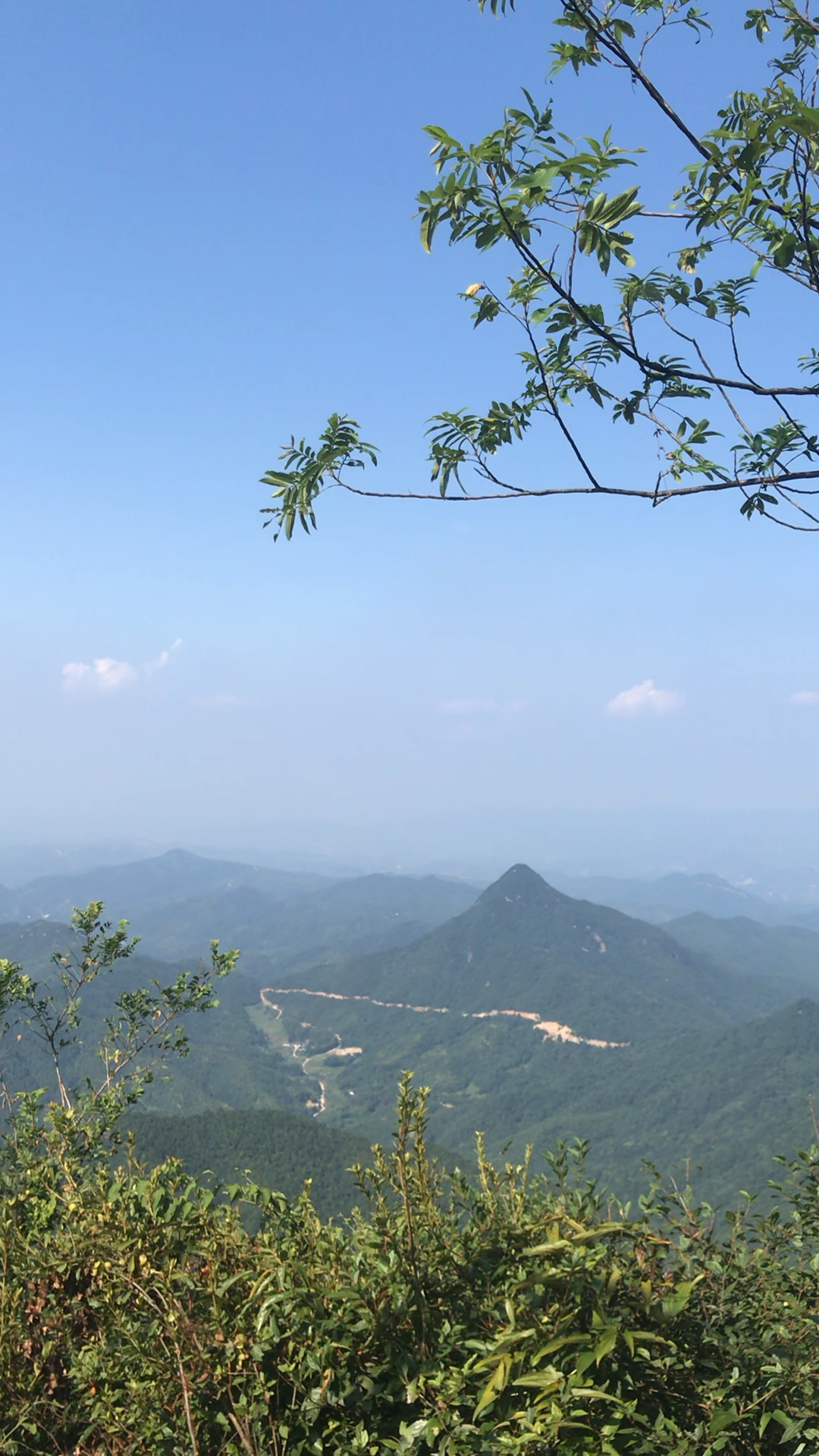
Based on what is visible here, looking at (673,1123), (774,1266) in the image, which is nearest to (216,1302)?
(774,1266)

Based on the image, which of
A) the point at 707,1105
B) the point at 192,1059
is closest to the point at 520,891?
the point at 192,1059

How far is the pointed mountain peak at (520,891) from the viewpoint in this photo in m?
179

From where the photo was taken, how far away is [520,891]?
18162 centimetres

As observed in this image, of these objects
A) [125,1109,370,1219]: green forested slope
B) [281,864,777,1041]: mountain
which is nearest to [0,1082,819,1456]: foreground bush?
[125,1109,370,1219]: green forested slope

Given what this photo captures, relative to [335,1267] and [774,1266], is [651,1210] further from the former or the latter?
[335,1267]

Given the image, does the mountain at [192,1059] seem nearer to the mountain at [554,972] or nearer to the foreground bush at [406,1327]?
the mountain at [554,972]

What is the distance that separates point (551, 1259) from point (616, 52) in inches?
166

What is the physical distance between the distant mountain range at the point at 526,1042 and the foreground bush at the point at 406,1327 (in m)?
61.4

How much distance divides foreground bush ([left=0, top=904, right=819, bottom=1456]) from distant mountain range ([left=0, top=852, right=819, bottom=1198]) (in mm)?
61381

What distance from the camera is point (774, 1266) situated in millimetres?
2445

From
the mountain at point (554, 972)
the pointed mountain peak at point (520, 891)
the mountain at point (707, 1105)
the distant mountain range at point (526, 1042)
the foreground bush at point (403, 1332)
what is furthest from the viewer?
the pointed mountain peak at point (520, 891)

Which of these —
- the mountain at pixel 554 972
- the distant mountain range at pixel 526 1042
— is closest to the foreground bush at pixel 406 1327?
the distant mountain range at pixel 526 1042

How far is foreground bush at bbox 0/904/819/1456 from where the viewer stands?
5.57 feet

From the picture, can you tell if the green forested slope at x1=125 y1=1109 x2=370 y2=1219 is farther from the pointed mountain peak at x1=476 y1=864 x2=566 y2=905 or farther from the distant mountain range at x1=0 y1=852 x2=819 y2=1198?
the pointed mountain peak at x1=476 y1=864 x2=566 y2=905
